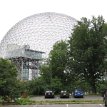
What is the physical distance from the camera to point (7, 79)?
47.8 metres

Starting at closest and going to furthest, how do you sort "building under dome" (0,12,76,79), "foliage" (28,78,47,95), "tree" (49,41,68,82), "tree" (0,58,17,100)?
"tree" (0,58,17,100) < "foliage" (28,78,47,95) < "tree" (49,41,68,82) < "building under dome" (0,12,76,79)

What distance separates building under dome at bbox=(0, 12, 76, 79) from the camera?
108312 mm

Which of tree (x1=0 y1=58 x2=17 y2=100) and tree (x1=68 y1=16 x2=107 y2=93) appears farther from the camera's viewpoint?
tree (x1=68 y1=16 x2=107 y2=93)

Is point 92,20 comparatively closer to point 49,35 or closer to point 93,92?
point 93,92

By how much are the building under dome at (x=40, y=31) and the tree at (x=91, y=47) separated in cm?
3572

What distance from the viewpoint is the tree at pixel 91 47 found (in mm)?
68625

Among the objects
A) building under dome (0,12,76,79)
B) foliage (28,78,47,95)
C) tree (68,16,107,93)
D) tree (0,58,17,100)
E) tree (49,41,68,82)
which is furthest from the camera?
building under dome (0,12,76,79)

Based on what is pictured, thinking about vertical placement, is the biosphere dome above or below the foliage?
above

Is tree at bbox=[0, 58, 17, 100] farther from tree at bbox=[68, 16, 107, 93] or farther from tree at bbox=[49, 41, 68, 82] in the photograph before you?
tree at bbox=[49, 41, 68, 82]

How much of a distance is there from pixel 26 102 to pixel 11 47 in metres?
53.9

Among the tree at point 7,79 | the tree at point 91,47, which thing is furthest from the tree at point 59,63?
the tree at point 7,79

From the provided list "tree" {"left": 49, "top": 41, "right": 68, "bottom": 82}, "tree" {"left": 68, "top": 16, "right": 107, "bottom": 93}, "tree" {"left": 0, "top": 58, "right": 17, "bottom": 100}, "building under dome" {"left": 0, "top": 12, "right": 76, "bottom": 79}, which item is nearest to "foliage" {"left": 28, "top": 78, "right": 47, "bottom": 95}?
"tree" {"left": 49, "top": 41, "right": 68, "bottom": 82}

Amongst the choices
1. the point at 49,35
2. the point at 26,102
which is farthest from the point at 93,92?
the point at 49,35

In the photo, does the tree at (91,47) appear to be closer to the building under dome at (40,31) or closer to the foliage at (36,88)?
the foliage at (36,88)
